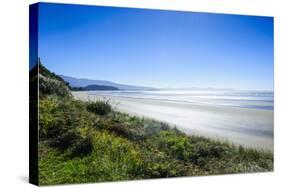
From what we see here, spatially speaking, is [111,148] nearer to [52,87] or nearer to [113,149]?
[113,149]

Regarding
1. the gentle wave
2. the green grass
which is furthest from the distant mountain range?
the green grass

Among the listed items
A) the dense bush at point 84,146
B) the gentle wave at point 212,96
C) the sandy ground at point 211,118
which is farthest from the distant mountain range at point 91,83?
the dense bush at point 84,146

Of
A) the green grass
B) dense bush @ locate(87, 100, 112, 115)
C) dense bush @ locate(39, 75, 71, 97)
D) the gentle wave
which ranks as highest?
dense bush @ locate(39, 75, 71, 97)

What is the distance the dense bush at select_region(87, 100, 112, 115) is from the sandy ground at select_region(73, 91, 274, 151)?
99mm

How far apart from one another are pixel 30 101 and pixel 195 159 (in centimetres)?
321

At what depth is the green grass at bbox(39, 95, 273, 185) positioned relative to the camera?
11.2 metres

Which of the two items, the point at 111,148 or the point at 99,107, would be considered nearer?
the point at 111,148

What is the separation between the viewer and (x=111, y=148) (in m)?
11.7

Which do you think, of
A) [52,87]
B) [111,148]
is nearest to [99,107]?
[111,148]

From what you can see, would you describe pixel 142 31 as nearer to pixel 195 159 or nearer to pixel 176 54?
pixel 176 54

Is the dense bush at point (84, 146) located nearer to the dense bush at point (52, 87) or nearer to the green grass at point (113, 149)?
the green grass at point (113, 149)

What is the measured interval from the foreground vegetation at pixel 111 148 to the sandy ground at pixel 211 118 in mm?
143

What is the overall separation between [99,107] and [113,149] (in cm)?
78

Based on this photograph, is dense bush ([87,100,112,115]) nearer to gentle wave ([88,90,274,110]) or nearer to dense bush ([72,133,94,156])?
gentle wave ([88,90,274,110])
